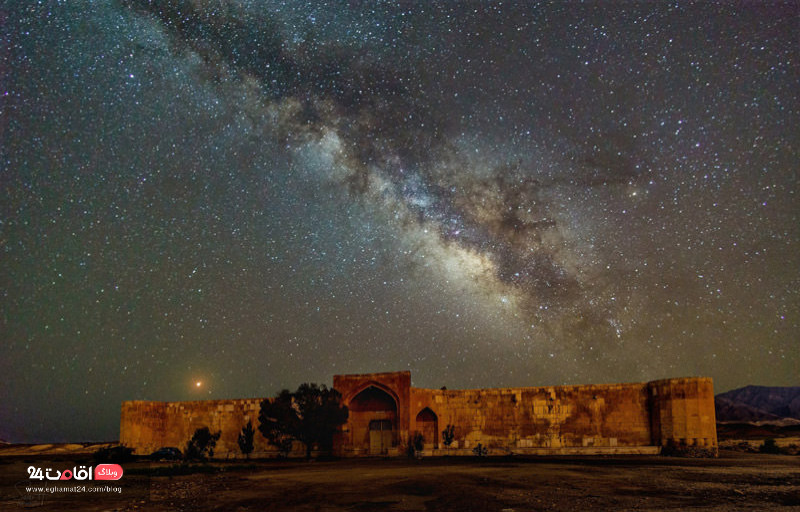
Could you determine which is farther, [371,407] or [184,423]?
[184,423]

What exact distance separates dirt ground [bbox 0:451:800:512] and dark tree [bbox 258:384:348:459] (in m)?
9.34

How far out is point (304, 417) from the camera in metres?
27.5

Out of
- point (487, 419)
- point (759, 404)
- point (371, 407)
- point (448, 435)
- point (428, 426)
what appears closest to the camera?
point (487, 419)

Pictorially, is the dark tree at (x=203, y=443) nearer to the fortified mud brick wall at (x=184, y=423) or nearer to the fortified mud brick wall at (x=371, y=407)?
the fortified mud brick wall at (x=184, y=423)

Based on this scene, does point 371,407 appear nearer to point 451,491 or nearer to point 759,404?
point 451,491

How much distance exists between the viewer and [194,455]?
94.5ft

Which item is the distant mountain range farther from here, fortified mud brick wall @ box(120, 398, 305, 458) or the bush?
fortified mud brick wall @ box(120, 398, 305, 458)

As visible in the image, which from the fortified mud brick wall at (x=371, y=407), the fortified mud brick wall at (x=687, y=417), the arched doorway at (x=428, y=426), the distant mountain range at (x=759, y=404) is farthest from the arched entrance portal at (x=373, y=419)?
the distant mountain range at (x=759, y=404)

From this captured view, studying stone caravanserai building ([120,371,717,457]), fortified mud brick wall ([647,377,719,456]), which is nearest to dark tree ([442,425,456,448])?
stone caravanserai building ([120,371,717,457])

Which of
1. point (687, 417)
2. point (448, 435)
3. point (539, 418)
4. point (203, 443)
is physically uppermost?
point (687, 417)

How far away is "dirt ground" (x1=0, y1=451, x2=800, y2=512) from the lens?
35.1ft

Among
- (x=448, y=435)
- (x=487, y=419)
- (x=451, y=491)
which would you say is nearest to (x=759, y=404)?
(x=487, y=419)

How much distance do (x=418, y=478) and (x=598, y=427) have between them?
14089 mm

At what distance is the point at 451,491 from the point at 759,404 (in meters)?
106
